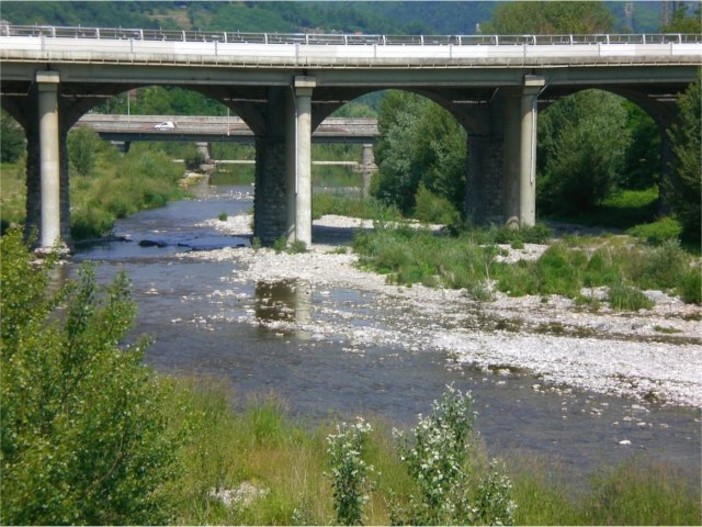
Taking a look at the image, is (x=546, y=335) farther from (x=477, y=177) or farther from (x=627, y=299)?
(x=477, y=177)

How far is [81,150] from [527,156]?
3711cm

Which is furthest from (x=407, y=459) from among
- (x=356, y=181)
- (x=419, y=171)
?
(x=356, y=181)

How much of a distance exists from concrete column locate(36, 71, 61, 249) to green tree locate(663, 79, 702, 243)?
2258cm

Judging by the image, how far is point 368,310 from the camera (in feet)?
114

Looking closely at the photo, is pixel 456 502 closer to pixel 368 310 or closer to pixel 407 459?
pixel 407 459

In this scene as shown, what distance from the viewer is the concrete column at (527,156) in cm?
4984

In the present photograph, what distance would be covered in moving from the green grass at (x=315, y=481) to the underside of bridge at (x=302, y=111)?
27.9 metres

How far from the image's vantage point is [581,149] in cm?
5659

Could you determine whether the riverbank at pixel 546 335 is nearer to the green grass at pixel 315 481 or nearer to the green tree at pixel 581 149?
the green grass at pixel 315 481

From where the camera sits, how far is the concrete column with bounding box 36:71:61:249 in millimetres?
44719

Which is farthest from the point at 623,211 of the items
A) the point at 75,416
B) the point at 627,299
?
the point at 75,416

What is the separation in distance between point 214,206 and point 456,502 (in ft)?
214

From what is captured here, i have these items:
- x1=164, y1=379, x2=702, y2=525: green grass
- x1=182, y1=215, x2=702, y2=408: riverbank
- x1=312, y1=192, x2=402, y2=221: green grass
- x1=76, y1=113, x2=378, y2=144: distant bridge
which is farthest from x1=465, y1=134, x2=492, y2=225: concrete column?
x1=164, y1=379, x2=702, y2=525: green grass

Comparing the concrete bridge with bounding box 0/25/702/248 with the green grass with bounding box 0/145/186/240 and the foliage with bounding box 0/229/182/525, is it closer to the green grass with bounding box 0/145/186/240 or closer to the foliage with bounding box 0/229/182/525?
the green grass with bounding box 0/145/186/240
